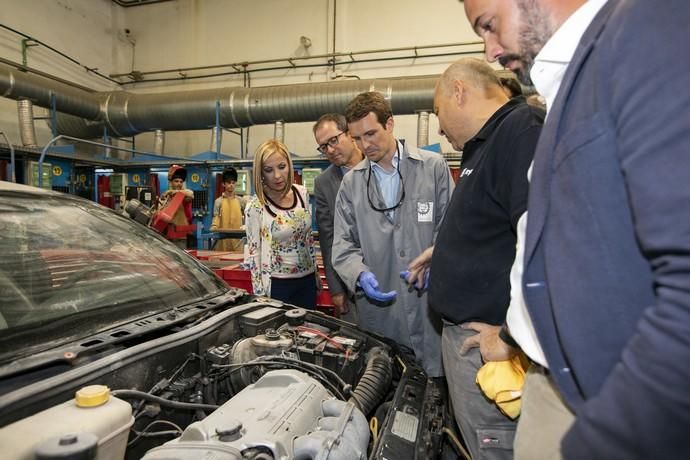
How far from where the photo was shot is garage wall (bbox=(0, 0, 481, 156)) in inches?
276

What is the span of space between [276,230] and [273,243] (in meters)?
0.08

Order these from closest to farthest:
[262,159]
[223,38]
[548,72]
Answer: [548,72], [262,159], [223,38]

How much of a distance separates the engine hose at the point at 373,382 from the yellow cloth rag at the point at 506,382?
36 cm

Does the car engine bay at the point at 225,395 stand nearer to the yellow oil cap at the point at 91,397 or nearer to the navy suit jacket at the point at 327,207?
the yellow oil cap at the point at 91,397

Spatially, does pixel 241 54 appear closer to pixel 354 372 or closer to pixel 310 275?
pixel 310 275

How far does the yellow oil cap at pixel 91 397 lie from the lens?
82 centimetres

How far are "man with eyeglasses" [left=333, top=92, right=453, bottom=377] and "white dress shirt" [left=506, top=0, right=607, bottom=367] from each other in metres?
1.11

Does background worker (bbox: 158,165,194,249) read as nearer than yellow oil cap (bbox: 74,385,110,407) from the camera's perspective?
No

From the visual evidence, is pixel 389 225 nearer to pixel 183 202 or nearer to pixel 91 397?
pixel 91 397

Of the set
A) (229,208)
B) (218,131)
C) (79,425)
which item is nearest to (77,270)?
(79,425)

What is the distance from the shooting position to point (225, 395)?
1.39 m

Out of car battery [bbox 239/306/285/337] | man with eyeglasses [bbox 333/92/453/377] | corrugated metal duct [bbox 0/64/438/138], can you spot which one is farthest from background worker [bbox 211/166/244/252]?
car battery [bbox 239/306/285/337]

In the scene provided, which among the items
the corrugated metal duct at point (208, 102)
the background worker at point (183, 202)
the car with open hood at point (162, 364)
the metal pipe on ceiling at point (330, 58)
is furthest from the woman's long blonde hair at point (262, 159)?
the metal pipe on ceiling at point (330, 58)

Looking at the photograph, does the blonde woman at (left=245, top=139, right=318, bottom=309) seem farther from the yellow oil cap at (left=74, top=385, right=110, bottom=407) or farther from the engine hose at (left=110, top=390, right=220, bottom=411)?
the yellow oil cap at (left=74, top=385, right=110, bottom=407)
